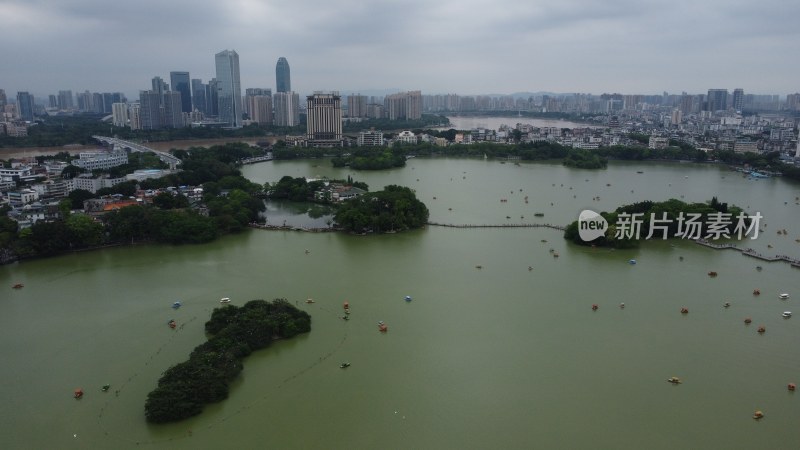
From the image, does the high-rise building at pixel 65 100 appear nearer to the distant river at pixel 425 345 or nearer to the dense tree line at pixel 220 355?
the distant river at pixel 425 345

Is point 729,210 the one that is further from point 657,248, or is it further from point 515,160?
point 515,160

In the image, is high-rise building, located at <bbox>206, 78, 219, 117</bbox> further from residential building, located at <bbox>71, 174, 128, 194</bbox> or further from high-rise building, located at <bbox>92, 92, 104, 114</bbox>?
residential building, located at <bbox>71, 174, 128, 194</bbox>

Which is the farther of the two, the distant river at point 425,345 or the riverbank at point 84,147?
the riverbank at point 84,147

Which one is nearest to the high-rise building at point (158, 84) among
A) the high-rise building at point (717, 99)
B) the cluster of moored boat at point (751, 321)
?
the cluster of moored boat at point (751, 321)

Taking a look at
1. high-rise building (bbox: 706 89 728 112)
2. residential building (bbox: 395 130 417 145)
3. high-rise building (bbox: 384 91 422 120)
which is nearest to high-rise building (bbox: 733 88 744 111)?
high-rise building (bbox: 706 89 728 112)

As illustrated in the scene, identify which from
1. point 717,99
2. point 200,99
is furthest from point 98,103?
point 717,99

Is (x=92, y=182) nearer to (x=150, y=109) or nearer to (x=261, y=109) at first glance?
(x=150, y=109)
